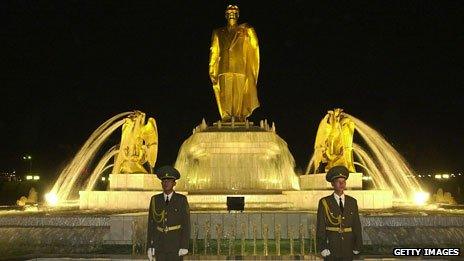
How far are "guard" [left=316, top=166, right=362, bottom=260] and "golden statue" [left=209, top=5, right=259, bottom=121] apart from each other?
56.2 feet

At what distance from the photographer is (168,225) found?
7.39 metres

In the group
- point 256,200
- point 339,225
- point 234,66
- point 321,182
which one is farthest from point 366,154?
point 339,225

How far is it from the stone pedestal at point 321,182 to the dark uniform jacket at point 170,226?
37.6 feet

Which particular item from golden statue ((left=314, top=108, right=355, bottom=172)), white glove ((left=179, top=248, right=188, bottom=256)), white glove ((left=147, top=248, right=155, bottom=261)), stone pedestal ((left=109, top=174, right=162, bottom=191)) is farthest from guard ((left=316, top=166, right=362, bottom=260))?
stone pedestal ((left=109, top=174, right=162, bottom=191))

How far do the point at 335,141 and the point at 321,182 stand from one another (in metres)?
1.46

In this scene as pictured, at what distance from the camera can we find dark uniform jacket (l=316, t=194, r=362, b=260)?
705 cm

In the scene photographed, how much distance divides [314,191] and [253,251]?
6.18m

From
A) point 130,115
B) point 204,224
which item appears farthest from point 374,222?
point 130,115

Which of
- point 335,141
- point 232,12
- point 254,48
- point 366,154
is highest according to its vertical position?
point 232,12

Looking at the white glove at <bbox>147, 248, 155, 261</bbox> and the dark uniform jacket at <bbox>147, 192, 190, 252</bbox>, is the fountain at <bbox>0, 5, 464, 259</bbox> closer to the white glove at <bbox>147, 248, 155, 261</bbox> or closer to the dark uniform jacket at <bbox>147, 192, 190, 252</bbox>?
the dark uniform jacket at <bbox>147, 192, 190, 252</bbox>

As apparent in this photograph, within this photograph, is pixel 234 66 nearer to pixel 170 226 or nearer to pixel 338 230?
pixel 170 226

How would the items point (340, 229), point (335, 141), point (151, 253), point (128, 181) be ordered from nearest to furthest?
point (340, 229), point (151, 253), point (335, 141), point (128, 181)

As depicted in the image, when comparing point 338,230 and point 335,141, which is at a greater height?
point 335,141

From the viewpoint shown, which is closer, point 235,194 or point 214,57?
point 235,194
